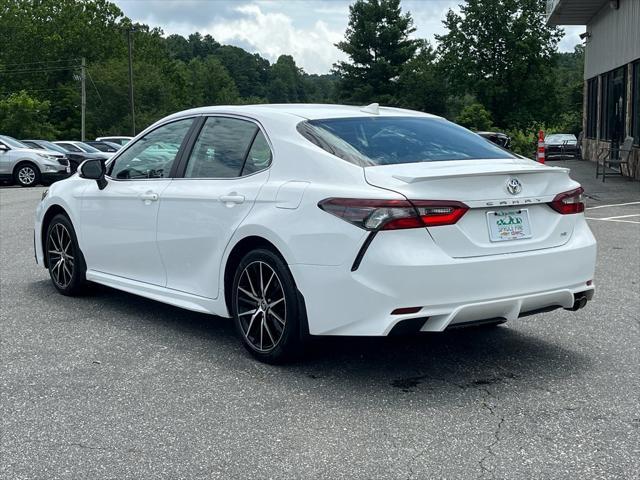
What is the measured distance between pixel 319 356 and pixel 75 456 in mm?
1879

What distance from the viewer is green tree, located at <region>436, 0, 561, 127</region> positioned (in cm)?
6712

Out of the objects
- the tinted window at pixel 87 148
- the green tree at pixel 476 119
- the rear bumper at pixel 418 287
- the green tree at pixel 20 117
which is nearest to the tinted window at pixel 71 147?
the tinted window at pixel 87 148

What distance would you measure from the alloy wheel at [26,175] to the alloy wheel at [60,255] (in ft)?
67.5

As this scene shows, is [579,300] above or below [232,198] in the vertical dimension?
below

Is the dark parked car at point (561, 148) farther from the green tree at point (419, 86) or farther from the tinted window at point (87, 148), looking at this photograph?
the green tree at point (419, 86)

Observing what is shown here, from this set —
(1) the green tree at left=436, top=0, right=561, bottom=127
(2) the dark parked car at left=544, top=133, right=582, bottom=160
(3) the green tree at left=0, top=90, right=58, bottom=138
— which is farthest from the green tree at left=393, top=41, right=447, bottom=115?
(2) the dark parked car at left=544, top=133, right=582, bottom=160

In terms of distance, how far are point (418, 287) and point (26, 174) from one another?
24518mm

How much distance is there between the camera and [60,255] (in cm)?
752

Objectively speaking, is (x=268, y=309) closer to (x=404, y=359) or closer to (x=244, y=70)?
(x=404, y=359)

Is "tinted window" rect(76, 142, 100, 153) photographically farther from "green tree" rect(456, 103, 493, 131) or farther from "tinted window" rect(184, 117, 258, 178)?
"tinted window" rect(184, 117, 258, 178)

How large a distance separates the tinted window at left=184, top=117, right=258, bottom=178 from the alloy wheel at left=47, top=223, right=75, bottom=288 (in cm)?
184

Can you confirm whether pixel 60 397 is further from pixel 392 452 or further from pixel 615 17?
pixel 615 17

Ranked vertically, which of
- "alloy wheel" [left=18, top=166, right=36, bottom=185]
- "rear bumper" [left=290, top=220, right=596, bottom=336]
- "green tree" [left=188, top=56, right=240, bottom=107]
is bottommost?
"alloy wheel" [left=18, top=166, right=36, bottom=185]

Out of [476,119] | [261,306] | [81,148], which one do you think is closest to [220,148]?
[261,306]
